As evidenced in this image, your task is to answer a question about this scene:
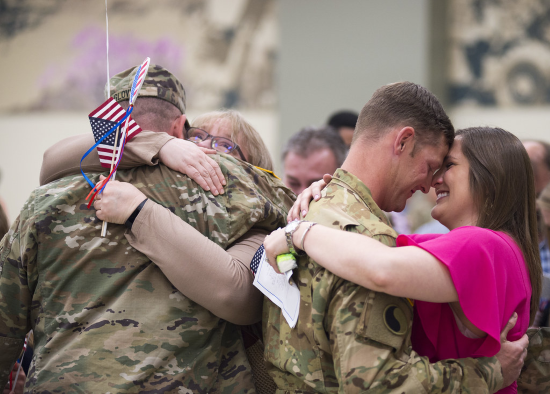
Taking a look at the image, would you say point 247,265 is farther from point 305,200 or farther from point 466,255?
point 466,255

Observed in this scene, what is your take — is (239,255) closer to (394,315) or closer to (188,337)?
(188,337)

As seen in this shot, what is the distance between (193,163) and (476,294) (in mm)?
958

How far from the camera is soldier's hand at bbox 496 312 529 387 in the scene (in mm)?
1660

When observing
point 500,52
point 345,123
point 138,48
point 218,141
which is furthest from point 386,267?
point 138,48

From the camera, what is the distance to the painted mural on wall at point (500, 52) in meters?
6.11

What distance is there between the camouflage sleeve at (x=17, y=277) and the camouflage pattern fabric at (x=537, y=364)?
1.66 m

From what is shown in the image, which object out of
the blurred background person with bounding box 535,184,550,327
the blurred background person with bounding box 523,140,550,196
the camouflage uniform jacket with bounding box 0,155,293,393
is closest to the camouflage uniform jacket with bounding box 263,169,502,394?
the camouflage uniform jacket with bounding box 0,155,293,393

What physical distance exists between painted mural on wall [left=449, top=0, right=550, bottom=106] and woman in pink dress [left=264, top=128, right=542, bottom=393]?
4876 mm

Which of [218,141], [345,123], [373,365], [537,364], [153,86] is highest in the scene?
[153,86]

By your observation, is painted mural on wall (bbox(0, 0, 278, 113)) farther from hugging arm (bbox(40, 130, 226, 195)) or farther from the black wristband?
the black wristband

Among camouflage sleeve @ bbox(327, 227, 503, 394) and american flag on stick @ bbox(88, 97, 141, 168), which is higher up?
american flag on stick @ bbox(88, 97, 141, 168)

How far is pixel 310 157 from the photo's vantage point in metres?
3.52

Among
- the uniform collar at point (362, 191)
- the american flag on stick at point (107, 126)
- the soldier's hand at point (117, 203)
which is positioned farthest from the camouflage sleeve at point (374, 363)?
the american flag on stick at point (107, 126)

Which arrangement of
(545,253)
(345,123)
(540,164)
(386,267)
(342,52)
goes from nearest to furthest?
(386,267) → (545,253) → (540,164) → (345,123) → (342,52)
